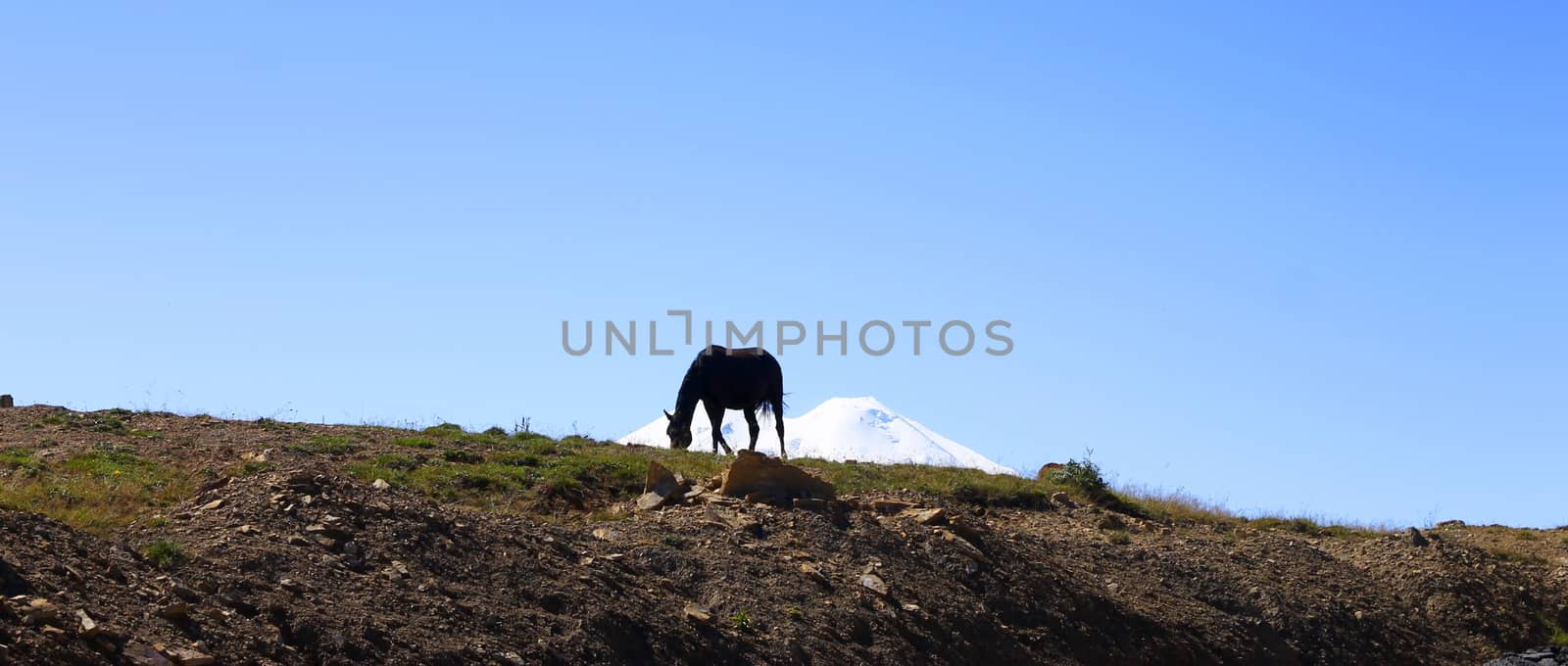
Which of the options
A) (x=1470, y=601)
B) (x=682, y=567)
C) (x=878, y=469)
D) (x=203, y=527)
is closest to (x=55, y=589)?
(x=203, y=527)

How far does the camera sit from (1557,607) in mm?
22375

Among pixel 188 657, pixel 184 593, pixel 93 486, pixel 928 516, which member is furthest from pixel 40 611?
pixel 928 516

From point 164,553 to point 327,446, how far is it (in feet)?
26.2

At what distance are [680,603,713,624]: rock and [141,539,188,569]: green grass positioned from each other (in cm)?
455

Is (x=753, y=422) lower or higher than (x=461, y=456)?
higher

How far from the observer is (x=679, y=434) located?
91.8 ft

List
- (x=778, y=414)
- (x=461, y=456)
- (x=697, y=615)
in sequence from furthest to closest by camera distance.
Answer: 1. (x=778, y=414)
2. (x=461, y=456)
3. (x=697, y=615)

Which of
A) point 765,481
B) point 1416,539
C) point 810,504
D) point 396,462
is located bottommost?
point 1416,539

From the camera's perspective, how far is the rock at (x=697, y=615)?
14.4 metres

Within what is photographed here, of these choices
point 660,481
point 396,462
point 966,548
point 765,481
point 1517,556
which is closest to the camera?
point 966,548

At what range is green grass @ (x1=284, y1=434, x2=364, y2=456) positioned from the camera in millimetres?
20072

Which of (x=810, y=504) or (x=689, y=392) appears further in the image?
(x=689, y=392)

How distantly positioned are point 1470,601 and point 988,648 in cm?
902

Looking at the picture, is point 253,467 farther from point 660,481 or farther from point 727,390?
point 727,390
